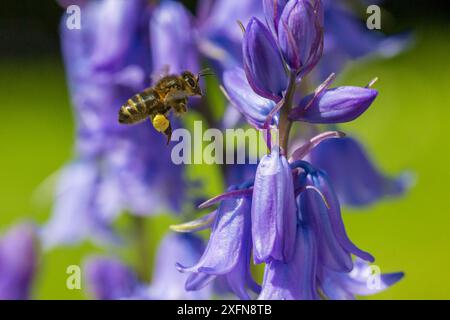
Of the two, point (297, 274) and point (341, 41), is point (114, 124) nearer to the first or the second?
point (341, 41)

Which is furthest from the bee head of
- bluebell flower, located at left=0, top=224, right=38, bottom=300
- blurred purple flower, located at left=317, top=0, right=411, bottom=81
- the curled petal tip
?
bluebell flower, located at left=0, top=224, right=38, bottom=300

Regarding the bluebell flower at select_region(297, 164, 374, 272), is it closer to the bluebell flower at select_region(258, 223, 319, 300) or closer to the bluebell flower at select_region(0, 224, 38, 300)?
the bluebell flower at select_region(258, 223, 319, 300)

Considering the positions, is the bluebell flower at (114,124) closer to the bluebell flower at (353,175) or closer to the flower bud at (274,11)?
the bluebell flower at (353,175)

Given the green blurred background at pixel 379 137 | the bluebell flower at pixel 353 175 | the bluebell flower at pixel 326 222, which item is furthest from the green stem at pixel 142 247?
the bluebell flower at pixel 326 222

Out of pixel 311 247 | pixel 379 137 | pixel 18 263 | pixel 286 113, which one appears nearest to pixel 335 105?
pixel 286 113

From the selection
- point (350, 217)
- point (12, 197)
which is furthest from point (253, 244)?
point (12, 197)
